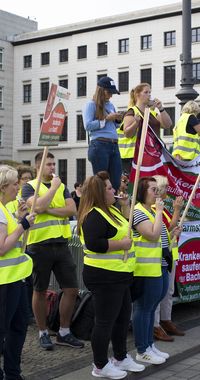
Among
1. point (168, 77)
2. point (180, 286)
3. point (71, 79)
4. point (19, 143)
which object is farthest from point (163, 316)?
point (19, 143)

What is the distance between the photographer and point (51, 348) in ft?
21.4

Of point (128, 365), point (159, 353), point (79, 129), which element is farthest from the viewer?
point (79, 129)

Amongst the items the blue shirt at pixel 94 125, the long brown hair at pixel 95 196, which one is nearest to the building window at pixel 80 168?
the blue shirt at pixel 94 125

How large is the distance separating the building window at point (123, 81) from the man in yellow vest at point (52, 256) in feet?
180

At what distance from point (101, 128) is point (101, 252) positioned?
7.78ft

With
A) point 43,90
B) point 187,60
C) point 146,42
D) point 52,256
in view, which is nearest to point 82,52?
point 43,90

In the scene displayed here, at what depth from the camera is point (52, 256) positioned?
6.61 m

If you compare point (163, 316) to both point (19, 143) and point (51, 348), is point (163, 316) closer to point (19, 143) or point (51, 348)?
point (51, 348)

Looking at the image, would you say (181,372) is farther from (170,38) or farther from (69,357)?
(170,38)

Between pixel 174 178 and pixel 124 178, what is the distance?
635 mm

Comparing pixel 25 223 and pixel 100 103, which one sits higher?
pixel 100 103

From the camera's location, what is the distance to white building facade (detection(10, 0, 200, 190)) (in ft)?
190

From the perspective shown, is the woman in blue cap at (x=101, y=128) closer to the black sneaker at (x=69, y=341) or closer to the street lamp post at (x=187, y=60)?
the black sneaker at (x=69, y=341)

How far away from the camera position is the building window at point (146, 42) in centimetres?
5966
